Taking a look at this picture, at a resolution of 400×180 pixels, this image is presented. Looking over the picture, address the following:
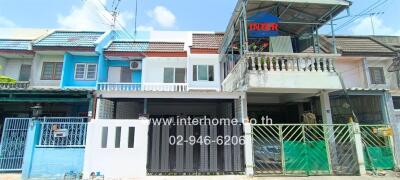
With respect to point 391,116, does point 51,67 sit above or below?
above

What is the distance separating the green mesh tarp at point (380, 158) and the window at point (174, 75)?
9.10m

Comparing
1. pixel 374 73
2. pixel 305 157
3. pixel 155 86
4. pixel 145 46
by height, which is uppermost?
pixel 145 46

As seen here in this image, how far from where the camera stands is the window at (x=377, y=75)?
45.1ft

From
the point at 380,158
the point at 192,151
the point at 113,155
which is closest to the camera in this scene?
the point at 113,155

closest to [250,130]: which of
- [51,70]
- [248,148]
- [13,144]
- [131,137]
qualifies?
[248,148]

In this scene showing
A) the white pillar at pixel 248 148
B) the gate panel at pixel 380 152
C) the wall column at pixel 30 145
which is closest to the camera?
the wall column at pixel 30 145

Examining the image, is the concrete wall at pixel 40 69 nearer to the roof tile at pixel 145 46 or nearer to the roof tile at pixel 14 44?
the roof tile at pixel 14 44

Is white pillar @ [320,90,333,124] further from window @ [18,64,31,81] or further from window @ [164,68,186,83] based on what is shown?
window @ [18,64,31,81]

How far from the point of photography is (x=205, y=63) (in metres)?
13.7

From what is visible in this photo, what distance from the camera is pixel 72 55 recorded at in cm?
1390

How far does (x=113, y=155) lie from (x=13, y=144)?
3472 millimetres

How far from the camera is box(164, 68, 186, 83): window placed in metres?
13.9

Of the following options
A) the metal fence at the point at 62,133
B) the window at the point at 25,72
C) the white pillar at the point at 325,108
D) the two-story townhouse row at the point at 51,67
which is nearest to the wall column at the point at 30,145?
the metal fence at the point at 62,133

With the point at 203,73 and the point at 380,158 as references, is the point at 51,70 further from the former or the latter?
the point at 380,158
